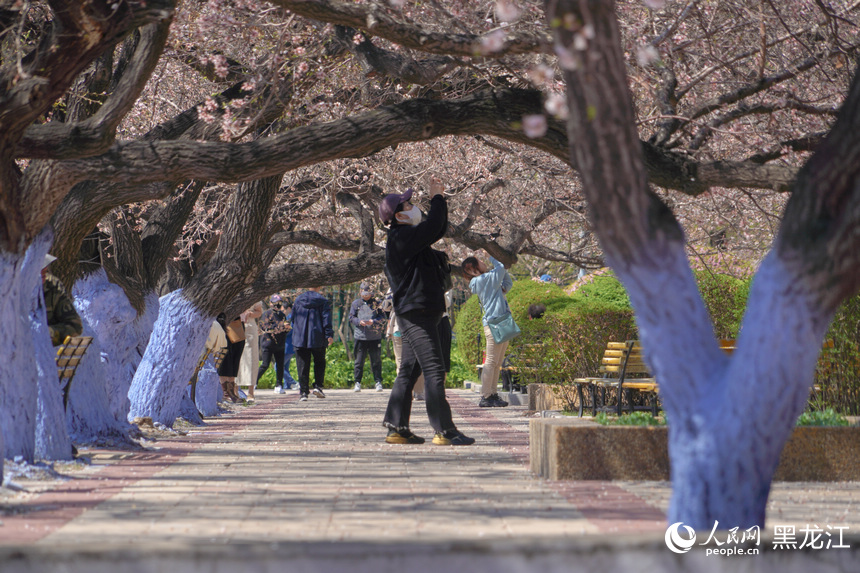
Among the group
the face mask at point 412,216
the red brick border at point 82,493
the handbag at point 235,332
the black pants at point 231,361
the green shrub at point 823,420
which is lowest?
the red brick border at point 82,493

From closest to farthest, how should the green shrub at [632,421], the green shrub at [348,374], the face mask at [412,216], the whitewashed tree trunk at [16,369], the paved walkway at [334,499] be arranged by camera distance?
the paved walkway at [334,499], the whitewashed tree trunk at [16,369], the green shrub at [632,421], the face mask at [412,216], the green shrub at [348,374]

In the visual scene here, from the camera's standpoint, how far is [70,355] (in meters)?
8.84

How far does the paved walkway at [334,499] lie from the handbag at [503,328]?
4.77 metres

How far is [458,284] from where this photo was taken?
116 feet

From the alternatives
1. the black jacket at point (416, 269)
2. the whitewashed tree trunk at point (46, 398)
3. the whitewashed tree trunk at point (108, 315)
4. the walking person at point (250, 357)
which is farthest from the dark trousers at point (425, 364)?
the walking person at point (250, 357)

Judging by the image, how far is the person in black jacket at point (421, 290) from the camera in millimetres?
9555

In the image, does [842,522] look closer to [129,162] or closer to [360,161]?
[129,162]

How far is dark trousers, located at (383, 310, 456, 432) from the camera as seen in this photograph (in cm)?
956

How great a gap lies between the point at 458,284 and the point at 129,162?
90.2 ft

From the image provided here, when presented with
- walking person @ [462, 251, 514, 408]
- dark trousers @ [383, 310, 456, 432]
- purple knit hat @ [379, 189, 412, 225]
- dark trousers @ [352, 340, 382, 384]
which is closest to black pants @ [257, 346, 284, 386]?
dark trousers @ [352, 340, 382, 384]

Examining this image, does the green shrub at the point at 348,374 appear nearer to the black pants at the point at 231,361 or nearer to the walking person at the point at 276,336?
the walking person at the point at 276,336

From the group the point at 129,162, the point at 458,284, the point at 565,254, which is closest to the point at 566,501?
the point at 129,162

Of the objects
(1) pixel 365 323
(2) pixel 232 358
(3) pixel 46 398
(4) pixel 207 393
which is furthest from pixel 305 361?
(3) pixel 46 398

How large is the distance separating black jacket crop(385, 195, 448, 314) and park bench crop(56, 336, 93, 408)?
2723 millimetres
